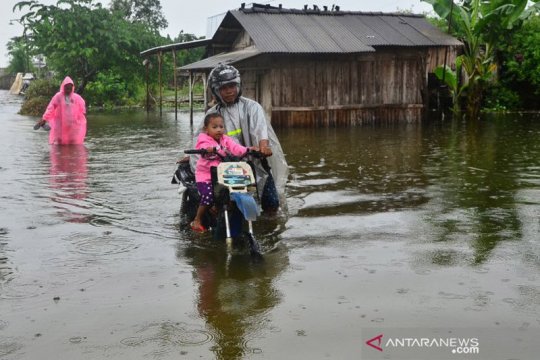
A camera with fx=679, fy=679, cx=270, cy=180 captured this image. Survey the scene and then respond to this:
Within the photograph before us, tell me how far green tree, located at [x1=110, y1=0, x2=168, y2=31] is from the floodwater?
153 feet

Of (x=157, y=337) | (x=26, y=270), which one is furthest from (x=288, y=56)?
(x=157, y=337)

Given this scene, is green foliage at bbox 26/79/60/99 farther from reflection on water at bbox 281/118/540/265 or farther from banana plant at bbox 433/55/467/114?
reflection on water at bbox 281/118/540/265

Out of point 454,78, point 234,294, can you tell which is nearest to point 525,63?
point 454,78

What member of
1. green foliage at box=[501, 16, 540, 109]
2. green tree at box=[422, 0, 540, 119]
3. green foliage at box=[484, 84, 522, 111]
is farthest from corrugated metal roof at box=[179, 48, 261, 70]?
green foliage at box=[484, 84, 522, 111]

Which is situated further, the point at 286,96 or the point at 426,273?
the point at 286,96

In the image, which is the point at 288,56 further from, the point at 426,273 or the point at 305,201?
the point at 426,273

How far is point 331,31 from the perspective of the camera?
21.1m

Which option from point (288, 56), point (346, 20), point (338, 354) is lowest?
point (338, 354)

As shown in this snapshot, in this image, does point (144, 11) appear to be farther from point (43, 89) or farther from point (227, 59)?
point (227, 59)

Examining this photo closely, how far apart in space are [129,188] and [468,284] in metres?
5.89

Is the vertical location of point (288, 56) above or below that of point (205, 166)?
above

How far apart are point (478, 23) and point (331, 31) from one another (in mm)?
4511

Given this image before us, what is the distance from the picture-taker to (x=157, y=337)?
13.7 ft

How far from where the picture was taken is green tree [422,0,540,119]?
60.3 feet
